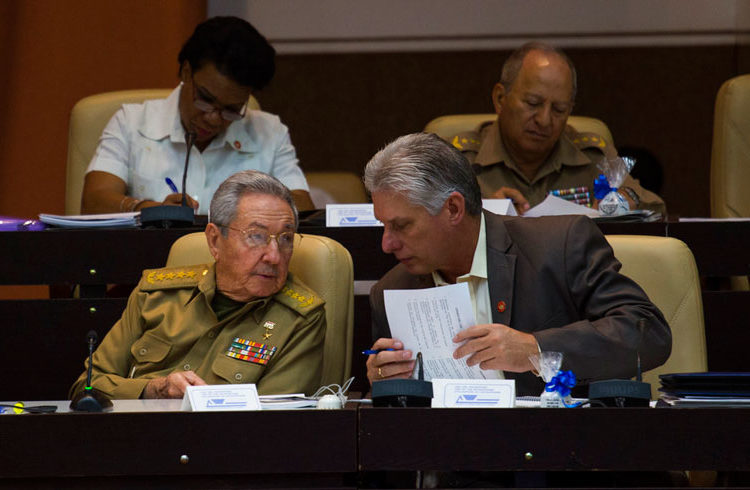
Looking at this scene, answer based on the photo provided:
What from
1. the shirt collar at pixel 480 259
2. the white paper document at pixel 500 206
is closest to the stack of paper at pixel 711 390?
the shirt collar at pixel 480 259

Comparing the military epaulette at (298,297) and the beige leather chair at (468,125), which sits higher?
the beige leather chair at (468,125)

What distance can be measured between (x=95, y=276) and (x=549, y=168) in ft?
5.25

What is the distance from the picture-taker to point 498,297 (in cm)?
241

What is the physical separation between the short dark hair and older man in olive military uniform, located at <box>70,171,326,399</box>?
0.93 meters

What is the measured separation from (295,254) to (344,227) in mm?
282

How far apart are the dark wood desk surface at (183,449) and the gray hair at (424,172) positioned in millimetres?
741

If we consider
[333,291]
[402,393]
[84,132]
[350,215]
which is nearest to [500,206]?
[350,215]

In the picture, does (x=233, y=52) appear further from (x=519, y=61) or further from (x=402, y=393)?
(x=402, y=393)

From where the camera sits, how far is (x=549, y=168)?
12.6ft

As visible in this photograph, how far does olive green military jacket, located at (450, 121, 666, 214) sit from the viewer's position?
3.82 m

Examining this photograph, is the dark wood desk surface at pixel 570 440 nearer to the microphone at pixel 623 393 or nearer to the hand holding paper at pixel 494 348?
the microphone at pixel 623 393

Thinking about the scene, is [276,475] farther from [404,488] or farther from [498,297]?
[498,297]

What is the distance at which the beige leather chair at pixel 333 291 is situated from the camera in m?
2.74

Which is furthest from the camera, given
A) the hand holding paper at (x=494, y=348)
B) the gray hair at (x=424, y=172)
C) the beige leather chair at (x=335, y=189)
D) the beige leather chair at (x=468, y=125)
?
the beige leather chair at (x=335, y=189)
